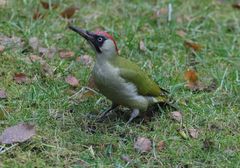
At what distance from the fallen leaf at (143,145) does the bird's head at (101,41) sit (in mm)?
690

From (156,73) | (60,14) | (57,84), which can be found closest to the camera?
(57,84)

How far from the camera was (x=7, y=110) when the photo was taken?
16.8 feet

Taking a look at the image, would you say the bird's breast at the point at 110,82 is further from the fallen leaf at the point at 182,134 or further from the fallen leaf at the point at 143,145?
the fallen leaf at the point at 182,134

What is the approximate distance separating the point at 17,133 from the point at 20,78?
45.1 inches

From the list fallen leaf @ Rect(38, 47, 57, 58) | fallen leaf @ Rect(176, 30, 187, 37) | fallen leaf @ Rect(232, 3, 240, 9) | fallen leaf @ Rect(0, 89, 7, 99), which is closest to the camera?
fallen leaf @ Rect(0, 89, 7, 99)

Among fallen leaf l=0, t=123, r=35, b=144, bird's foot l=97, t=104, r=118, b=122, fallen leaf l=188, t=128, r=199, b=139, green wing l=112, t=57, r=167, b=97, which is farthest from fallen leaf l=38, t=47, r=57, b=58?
fallen leaf l=188, t=128, r=199, b=139

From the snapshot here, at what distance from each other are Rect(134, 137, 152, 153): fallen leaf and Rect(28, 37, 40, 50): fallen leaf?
6.26ft

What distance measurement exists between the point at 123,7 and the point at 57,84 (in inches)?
85.0

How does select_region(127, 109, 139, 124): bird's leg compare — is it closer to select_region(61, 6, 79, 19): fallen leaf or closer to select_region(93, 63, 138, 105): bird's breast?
select_region(93, 63, 138, 105): bird's breast

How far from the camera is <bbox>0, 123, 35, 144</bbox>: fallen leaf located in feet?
15.2

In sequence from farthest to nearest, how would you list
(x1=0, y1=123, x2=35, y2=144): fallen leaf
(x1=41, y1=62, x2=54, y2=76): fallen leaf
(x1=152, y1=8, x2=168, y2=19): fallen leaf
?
(x1=152, y1=8, x2=168, y2=19): fallen leaf
(x1=41, y1=62, x2=54, y2=76): fallen leaf
(x1=0, y1=123, x2=35, y2=144): fallen leaf

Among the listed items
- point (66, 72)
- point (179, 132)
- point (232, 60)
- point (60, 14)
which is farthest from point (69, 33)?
point (179, 132)

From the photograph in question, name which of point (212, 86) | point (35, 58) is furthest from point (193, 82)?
point (35, 58)

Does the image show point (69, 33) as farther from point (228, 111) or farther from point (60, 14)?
point (228, 111)
